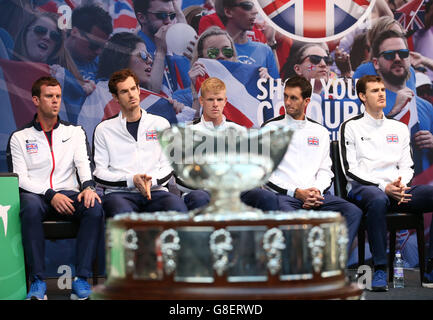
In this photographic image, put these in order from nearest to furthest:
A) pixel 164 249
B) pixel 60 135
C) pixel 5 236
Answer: pixel 164 249 → pixel 5 236 → pixel 60 135

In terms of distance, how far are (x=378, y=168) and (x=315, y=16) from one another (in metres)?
1.51

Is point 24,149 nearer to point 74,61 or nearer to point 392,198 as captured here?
point 74,61

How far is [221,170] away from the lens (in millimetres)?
2166

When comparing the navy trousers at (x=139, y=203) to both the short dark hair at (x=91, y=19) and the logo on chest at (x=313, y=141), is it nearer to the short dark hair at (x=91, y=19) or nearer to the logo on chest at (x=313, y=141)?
the logo on chest at (x=313, y=141)

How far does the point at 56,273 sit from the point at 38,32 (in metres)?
1.88

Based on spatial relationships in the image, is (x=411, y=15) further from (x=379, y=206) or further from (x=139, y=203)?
(x=139, y=203)

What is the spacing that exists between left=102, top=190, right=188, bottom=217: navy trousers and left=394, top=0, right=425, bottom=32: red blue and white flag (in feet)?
8.69

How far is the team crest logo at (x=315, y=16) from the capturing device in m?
5.74

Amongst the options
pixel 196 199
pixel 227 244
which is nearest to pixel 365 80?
pixel 196 199

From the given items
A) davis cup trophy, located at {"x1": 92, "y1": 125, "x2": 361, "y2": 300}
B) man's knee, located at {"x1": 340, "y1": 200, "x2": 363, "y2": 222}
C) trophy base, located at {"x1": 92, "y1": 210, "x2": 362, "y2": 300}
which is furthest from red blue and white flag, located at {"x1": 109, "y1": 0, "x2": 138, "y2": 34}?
trophy base, located at {"x1": 92, "y1": 210, "x2": 362, "y2": 300}

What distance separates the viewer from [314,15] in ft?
19.0

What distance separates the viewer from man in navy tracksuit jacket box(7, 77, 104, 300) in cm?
413

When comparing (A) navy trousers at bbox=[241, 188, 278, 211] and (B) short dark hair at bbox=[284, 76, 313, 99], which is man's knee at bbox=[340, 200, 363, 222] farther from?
(B) short dark hair at bbox=[284, 76, 313, 99]
